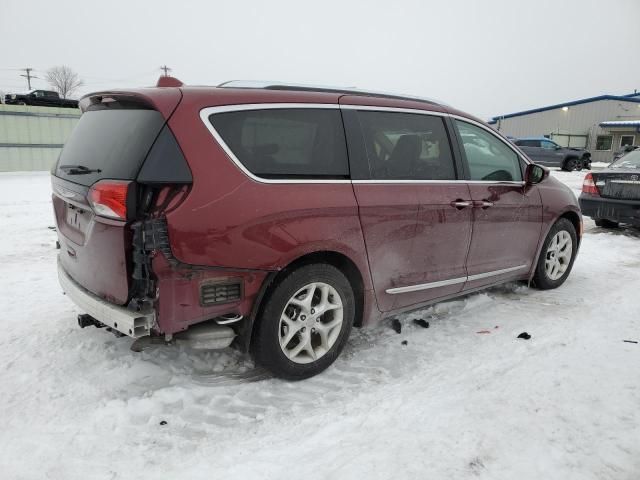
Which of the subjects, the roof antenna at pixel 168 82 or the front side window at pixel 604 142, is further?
the front side window at pixel 604 142

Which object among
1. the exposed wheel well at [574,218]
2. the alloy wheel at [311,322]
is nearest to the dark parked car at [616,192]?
the exposed wheel well at [574,218]

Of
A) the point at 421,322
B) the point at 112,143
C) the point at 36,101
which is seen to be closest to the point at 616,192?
the point at 421,322

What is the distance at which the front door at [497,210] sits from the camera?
12.8 feet

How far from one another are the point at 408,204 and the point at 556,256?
250cm

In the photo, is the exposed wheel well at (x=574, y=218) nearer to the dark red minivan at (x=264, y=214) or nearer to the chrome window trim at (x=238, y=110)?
the dark red minivan at (x=264, y=214)

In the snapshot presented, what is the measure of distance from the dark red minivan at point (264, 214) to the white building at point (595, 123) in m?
41.9

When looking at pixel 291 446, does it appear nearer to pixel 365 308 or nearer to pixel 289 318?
pixel 289 318

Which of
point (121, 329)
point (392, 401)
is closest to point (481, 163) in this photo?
point (392, 401)

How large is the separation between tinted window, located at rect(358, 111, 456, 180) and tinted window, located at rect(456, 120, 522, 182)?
0.88 feet

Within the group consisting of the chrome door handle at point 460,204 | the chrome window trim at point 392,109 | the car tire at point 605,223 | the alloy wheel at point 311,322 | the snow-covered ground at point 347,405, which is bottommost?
the snow-covered ground at point 347,405

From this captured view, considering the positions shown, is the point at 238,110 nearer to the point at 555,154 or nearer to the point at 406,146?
the point at 406,146

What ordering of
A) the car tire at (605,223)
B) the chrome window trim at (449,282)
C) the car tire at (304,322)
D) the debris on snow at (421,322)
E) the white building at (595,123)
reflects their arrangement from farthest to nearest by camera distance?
the white building at (595,123)
the car tire at (605,223)
the debris on snow at (421,322)
the chrome window trim at (449,282)
the car tire at (304,322)

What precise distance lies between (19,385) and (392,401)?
2.29 m

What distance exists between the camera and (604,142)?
130ft
